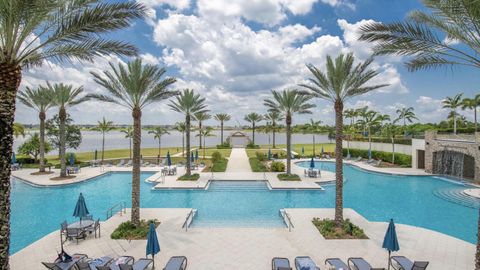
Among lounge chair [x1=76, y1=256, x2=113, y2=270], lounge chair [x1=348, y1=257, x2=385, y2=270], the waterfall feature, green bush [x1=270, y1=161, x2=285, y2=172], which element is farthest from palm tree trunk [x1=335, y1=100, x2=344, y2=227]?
the waterfall feature

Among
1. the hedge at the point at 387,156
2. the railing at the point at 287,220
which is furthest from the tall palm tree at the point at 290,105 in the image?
the hedge at the point at 387,156

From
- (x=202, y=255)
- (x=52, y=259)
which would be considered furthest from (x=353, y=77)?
(x=52, y=259)

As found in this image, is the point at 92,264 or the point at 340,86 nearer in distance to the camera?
the point at 92,264

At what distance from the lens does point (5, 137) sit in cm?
646

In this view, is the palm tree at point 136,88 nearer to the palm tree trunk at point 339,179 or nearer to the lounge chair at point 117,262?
the lounge chair at point 117,262

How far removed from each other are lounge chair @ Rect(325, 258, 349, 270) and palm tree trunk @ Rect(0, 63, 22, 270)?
936 cm

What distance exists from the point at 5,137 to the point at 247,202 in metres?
15.2

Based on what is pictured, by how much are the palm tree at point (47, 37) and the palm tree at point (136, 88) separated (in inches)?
187

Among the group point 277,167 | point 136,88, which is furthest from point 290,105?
point 136,88

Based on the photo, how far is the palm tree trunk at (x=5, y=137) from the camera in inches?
252

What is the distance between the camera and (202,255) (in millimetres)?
10922

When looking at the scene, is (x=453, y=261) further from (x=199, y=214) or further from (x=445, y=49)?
(x=199, y=214)

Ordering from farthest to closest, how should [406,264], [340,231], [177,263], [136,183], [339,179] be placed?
[339,179]
[136,183]
[340,231]
[177,263]
[406,264]

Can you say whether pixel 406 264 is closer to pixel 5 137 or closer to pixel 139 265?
pixel 139 265
